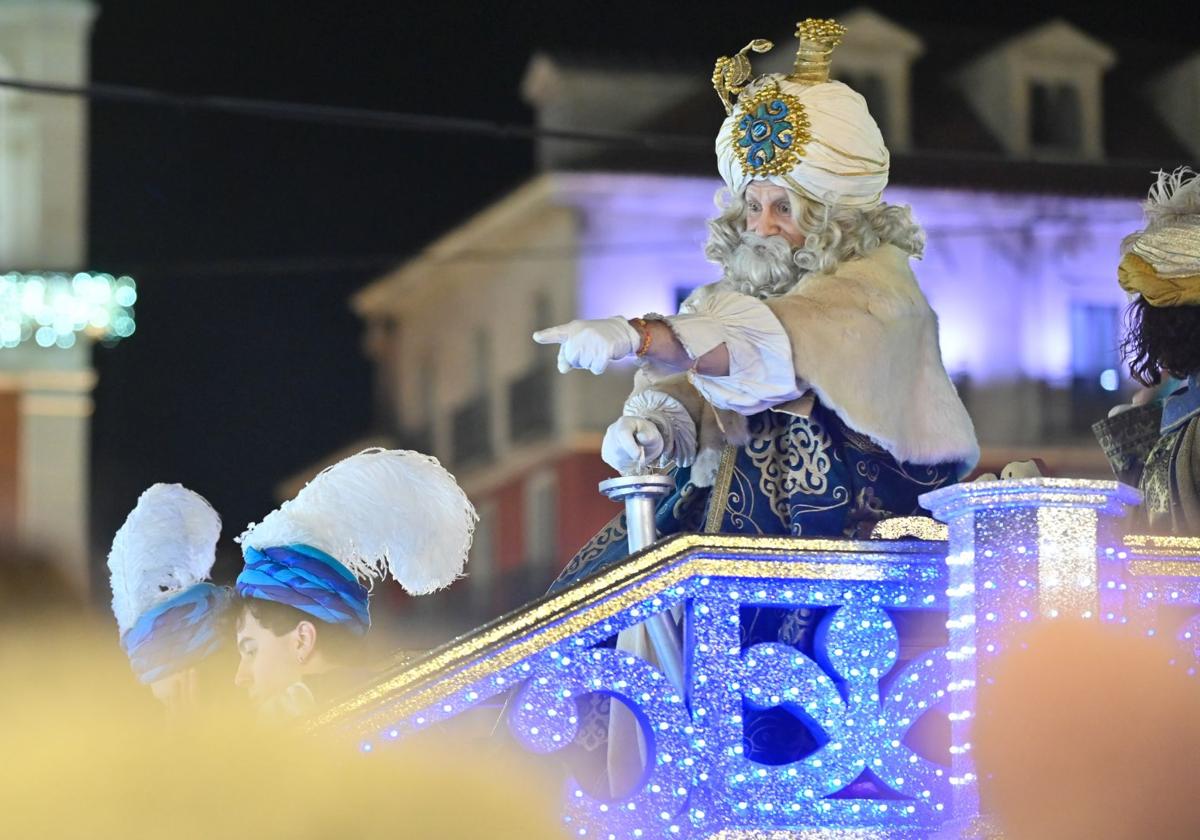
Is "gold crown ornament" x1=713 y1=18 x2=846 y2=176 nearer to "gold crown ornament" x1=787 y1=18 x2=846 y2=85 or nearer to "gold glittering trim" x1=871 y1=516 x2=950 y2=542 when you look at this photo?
"gold crown ornament" x1=787 y1=18 x2=846 y2=85

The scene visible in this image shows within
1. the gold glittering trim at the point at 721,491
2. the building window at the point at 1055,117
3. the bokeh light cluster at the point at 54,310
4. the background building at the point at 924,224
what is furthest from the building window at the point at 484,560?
the gold glittering trim at the point at 721,491

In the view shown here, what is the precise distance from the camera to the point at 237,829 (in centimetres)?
383

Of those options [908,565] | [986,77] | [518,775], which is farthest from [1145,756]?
→ [986,77]

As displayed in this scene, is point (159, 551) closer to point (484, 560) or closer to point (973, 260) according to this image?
point (973, 260)

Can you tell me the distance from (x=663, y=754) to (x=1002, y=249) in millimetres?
23077

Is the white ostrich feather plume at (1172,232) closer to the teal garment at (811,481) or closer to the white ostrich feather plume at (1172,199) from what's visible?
the white ostrich feather plume at (1172,199)

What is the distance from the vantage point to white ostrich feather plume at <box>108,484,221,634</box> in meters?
4.97

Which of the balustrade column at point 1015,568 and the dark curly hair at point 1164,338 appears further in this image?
the dark curly hair at point 1164,338

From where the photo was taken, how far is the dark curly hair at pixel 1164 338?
5.02 meters

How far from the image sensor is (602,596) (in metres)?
4.11

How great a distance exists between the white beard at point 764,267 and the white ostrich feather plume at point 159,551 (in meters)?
1.27

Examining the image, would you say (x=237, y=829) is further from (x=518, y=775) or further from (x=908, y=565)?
(x=908, y=565)

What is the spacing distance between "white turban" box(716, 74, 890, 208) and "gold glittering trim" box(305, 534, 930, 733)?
0.97 m

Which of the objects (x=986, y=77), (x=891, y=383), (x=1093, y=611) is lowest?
(x=1093, y=611)
